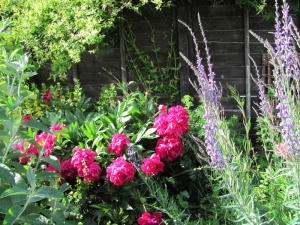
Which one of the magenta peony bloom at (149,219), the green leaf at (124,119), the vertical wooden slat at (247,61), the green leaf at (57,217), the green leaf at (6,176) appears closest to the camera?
the green leaf at (6,176)

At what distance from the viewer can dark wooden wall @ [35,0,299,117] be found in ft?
15.5

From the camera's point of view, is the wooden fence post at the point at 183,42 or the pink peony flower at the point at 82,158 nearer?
the pink peony flower at the point at 82,158

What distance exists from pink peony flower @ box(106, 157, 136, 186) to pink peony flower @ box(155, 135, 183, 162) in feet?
1.13

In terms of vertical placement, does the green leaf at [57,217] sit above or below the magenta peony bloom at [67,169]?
above

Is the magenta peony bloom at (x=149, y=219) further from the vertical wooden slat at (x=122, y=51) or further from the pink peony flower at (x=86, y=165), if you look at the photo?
the vertical wooden slat at (x=122, y=51)

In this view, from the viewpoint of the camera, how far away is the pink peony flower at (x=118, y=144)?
2.97 metres

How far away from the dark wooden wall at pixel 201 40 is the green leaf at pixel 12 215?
326 centimetres

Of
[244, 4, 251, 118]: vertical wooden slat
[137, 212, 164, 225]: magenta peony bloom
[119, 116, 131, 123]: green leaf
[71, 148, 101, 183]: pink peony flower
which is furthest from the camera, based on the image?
[244, 4, 251, 118]: vertical wooden slat

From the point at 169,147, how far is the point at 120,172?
50cm

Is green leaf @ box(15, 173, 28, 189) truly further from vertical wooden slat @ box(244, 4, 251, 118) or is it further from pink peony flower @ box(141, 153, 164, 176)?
vertical wooden slat @ box(244, 4, 251, 118)

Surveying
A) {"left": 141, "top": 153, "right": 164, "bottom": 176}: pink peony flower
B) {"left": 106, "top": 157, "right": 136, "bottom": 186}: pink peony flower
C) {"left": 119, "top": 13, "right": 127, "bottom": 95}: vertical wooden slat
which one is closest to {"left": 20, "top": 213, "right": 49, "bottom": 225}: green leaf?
{"left": 106, "top": 157, "right": 136, "bottom": 186}: pink peony flower

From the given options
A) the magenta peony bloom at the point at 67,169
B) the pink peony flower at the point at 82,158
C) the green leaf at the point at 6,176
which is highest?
the green leaf at the point at 6,176

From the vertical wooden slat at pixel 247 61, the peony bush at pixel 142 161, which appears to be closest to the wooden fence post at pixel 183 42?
the vertical wooden slat at pixel 247 61

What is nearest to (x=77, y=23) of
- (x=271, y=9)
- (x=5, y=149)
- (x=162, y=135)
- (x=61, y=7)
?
(x=61, y=7)
